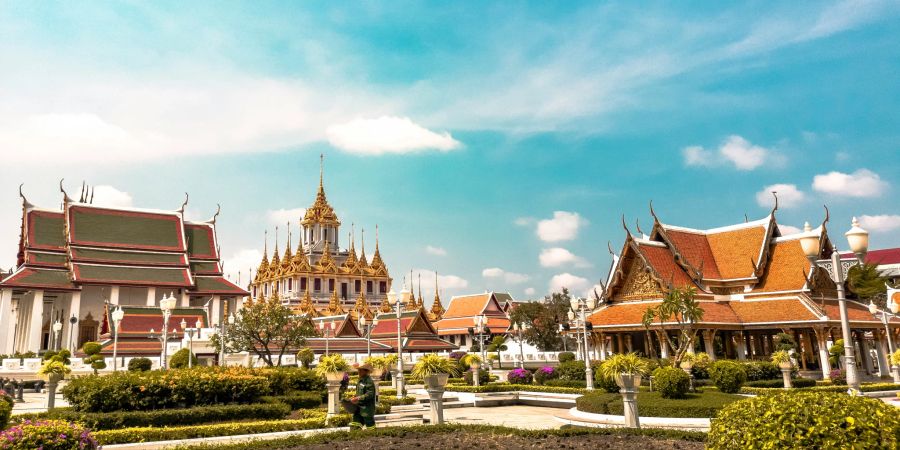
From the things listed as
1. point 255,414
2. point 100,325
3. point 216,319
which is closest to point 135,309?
point 100,325

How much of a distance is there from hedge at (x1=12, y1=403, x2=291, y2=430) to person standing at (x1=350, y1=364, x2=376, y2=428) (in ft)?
16.8

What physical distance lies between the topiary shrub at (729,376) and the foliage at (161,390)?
484 inches

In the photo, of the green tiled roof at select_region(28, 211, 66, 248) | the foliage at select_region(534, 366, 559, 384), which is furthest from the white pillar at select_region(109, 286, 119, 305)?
the foliage at select_region(534, 366, 559, 384)

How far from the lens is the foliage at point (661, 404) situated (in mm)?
13797

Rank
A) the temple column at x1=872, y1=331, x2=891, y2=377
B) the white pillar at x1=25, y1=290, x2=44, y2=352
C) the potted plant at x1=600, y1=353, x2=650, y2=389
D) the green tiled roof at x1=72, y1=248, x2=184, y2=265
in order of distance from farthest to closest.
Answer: the green tiled roof at x1=72, y1=248, x2=184, y2=265 → the white pillar at x1=25, y1=290, x2=44, y2=352 → the temple column at x1=872, y1=331, x2=891, y2=377 → the potted plant at x1=600, y1=353, x2=650, y2=389

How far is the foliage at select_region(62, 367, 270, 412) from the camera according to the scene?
518 inches

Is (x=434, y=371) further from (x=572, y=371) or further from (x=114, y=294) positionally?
(x=114, y=294)

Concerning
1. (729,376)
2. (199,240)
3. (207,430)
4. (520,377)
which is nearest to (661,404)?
(729,376)

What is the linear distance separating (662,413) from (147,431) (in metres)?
11.0

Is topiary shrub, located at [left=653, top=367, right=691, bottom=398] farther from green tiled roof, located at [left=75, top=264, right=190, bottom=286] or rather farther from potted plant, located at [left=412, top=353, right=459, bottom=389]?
green tiled roof, located at [left=75, top=264, right=190, bottom=286]

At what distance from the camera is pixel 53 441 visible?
6.61m

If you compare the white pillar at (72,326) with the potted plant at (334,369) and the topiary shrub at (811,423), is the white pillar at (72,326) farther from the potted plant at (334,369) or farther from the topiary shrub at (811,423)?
the topiary shrub at (811,423)

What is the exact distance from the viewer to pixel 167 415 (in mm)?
13156

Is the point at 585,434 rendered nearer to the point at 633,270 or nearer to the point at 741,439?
the point at 741,439
